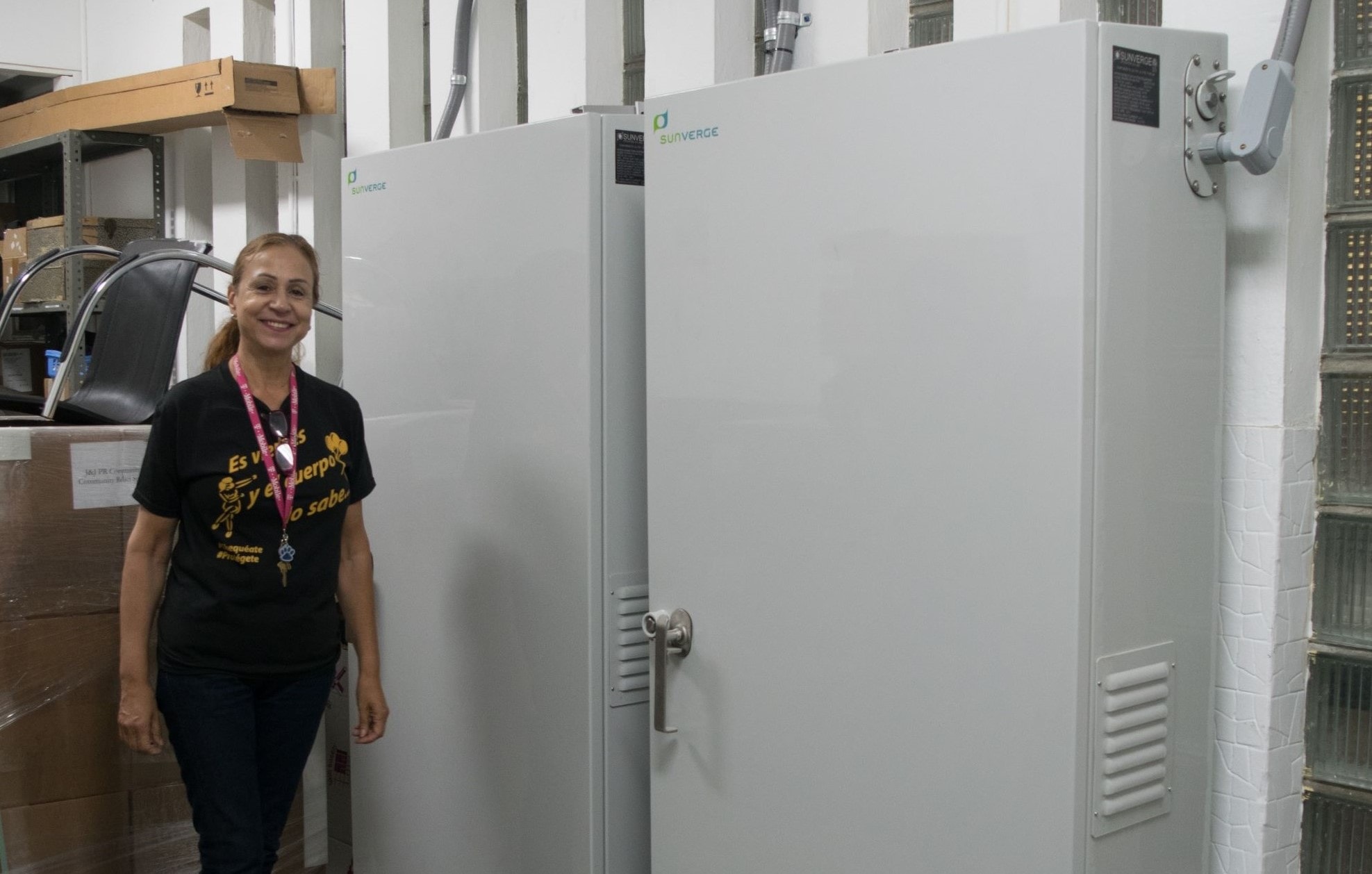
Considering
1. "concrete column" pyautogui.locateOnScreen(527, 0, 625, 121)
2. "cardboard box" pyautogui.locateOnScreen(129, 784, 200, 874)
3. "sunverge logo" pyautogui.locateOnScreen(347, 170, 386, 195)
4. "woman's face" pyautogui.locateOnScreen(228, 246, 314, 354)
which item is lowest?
"cardboard box" pyautogui.locateOnScreen(129, 784, 200, 874)

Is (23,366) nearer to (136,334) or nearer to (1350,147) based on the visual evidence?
(136,334)

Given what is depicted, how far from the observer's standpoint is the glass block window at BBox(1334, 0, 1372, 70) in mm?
1546

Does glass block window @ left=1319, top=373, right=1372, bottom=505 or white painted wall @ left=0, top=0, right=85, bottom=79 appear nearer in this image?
glass block window @ left=1319, top=373, right=1372, bottom=505

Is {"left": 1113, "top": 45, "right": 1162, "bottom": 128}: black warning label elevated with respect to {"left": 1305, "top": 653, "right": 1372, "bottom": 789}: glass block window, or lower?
elevated

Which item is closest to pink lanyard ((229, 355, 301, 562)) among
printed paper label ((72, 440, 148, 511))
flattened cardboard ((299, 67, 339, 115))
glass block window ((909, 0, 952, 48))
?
printed paper label ((72, 440, 148, 511))

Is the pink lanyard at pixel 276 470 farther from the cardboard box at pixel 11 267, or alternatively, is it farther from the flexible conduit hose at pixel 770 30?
the cardboard box at pixel 11 267

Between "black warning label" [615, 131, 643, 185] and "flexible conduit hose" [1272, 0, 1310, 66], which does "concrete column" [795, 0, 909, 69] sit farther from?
"flexible conduit hose" [1272, 0, 1310, 66]

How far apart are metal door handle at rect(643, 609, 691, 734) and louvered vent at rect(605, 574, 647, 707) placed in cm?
14

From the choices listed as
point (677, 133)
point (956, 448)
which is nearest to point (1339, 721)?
point (956, 448)

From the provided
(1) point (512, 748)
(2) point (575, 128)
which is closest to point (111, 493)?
(1) point (512, 748)

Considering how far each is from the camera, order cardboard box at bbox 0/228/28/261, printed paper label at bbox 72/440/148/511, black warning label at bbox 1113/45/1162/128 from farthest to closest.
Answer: cardboard box at bbox 0/228/28/261 → printed paper label at bbox 72/440/148/511 → black warning label at bbox 1113/45/1162/128

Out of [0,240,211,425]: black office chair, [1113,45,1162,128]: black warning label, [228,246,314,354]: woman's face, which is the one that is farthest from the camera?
[0,240,211,425]: black office chair

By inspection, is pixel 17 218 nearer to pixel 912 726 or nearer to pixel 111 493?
pixel 111 493

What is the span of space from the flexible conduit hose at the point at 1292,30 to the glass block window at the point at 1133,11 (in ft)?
0.92
